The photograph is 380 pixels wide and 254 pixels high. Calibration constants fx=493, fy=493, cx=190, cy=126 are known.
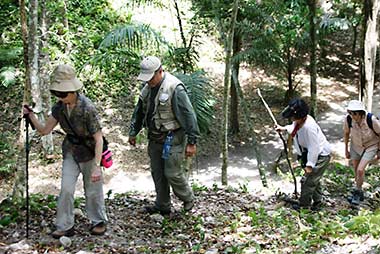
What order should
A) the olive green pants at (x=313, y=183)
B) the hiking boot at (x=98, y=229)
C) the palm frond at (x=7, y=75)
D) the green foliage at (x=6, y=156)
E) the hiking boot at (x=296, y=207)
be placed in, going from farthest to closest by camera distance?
1. the palm frond at (x=7, y=75)
2. the green foliage at (x=6, y=156)
3. the hiking boot at (x=296, y=207)
4. the olive green pants at (x=313, y=183)
5. the hiking boot at (x=98, y=229)

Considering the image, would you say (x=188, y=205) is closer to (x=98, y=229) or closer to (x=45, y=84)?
(x=98, y=229)

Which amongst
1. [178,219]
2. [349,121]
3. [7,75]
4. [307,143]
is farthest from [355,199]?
[7,75]

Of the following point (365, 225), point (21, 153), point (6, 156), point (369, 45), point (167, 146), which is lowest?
point (6, 156)

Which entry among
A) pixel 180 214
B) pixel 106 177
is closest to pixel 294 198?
pixel 180 214

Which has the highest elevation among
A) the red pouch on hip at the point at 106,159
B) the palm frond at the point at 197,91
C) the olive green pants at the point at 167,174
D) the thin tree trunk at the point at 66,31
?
the thin tree trunk at the point at 66,31

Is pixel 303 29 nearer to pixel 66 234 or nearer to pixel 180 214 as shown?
pixel 180 214

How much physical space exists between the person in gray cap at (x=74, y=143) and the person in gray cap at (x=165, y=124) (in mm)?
808

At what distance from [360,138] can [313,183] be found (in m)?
1.23

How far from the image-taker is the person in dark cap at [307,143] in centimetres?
607

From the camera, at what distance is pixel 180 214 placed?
19.6 feet

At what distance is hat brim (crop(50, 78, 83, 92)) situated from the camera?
4582 millimetres

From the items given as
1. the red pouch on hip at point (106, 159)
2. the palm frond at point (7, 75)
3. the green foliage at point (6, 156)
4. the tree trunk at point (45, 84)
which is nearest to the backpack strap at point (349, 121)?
the red pouch on hip at point (106, 159)

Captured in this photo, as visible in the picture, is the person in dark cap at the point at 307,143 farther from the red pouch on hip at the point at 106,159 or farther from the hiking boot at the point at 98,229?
the hiking boot at the point at 98,229

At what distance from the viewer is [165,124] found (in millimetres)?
5449
